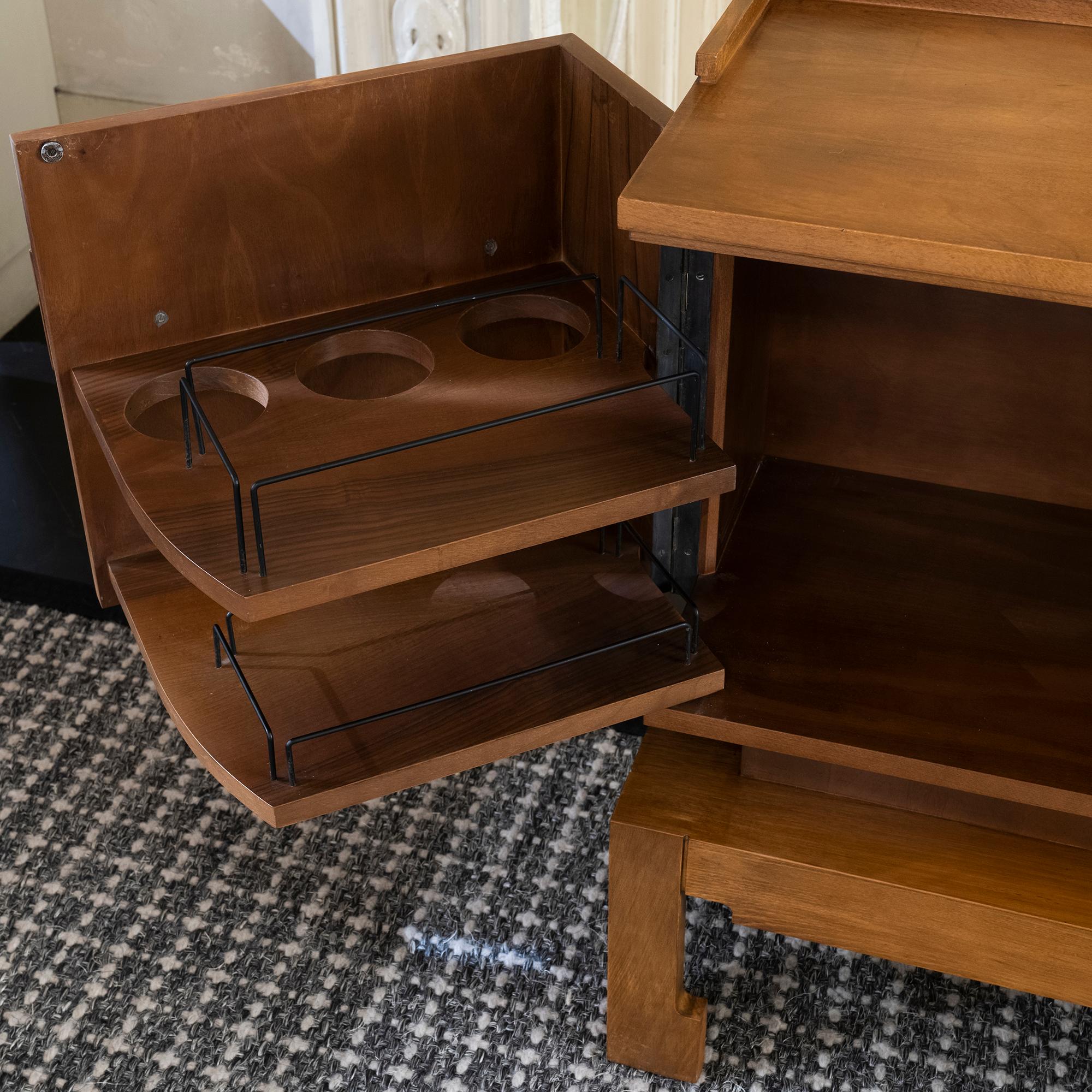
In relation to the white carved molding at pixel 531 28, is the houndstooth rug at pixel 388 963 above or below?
below

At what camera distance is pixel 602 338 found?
2.58ft

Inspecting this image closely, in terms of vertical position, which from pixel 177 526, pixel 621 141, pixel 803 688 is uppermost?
pixel 621 141

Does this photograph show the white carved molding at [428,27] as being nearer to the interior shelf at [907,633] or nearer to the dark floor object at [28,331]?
the dark floor object at [28,331]

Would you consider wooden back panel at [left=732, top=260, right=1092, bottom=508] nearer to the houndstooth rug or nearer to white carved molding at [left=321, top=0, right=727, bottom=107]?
the houndstooth rug

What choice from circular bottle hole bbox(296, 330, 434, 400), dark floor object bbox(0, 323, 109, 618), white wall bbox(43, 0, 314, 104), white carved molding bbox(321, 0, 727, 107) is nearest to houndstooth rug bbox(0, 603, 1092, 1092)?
dark floor object bbox(0, 323, 109, 618)

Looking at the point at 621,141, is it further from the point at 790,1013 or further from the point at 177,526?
the point at 790,1013

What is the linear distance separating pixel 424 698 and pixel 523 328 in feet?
0.85

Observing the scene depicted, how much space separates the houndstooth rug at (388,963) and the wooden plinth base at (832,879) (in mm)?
118

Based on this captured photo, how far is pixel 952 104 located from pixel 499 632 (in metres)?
0.37

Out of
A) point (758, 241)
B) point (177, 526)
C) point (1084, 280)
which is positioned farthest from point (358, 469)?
point (1084, 280)

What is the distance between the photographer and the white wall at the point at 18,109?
60.1 inches

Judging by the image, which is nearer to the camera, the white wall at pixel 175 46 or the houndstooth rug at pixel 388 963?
the houndstooth rug at pixel 388 963

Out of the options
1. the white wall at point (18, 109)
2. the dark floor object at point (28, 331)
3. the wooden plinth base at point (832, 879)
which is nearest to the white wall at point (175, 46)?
the white wall at point (18, 109)

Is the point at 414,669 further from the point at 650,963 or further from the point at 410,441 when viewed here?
the point at 650,963
